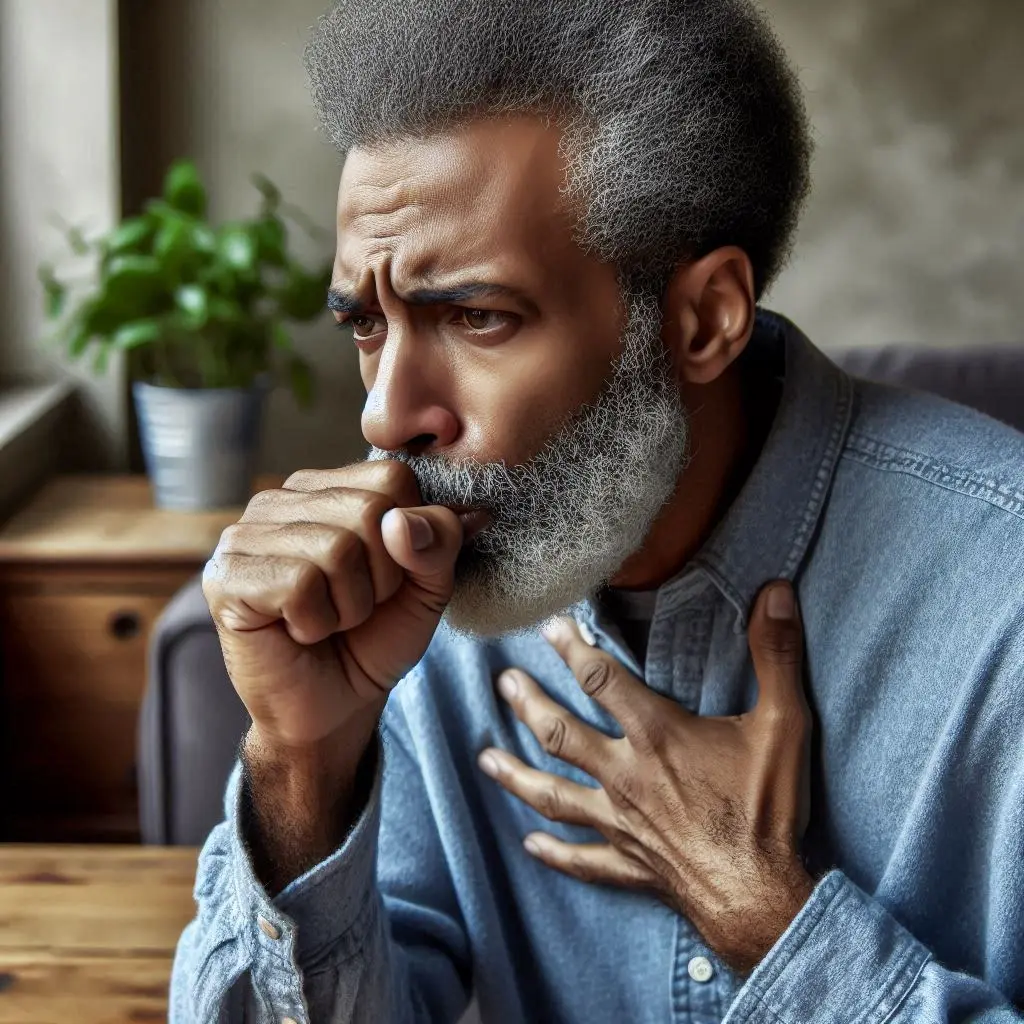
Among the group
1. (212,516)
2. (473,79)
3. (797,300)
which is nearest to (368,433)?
(473,79)

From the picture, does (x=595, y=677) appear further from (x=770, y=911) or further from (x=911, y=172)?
(x=911, y=172)

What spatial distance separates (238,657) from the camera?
0.92m

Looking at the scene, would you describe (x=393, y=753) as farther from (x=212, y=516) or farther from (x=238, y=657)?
(x=212, y=516)

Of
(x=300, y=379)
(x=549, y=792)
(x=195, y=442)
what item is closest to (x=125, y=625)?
(x=195, y=442)

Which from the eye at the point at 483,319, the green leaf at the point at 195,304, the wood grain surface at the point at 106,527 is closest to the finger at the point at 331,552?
the eye at the point at 483,319

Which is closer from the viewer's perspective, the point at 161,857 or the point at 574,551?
the point at 574,551

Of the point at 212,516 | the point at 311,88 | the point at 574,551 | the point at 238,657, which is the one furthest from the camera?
the point at 212,516

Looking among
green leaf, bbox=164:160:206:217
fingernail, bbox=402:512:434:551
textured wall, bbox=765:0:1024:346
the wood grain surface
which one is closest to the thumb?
fingernail, bbox=402:512:434:551

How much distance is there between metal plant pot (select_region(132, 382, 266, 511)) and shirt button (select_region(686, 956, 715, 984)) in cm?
142

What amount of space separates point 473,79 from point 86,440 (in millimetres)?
1811

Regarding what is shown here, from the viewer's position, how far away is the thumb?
874mm

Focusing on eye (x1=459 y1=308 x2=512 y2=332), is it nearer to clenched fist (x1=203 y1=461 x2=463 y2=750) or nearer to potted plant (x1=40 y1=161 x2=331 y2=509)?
clenched fist (x1=203 y1=461 x2=463 y2=750)

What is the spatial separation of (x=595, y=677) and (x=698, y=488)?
198 millimetres

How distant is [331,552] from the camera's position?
854 mm
